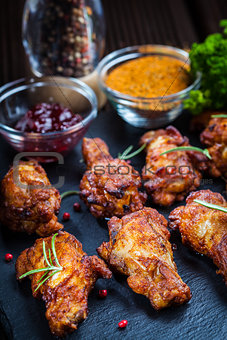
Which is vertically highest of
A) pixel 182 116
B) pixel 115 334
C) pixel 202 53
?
pixel 202 53

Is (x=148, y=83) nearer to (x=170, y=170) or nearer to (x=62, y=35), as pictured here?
(x=62, y=35)

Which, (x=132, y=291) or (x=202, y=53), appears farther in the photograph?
(x=202, y=53)

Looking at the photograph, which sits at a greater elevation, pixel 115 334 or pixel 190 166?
pixel 190 166

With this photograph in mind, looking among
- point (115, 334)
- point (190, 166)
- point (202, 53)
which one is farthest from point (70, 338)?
point (202, 53)

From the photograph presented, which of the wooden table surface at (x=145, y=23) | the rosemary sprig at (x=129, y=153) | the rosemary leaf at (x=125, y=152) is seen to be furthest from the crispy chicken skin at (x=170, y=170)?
the wooden table surface at (x=145, y=23)

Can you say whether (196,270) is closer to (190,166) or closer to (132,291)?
(132,291)

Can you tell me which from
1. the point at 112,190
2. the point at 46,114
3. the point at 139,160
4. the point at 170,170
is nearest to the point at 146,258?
the point at 112,190

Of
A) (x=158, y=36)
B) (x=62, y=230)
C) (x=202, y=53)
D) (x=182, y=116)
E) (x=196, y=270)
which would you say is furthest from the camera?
(x=158, y=36)

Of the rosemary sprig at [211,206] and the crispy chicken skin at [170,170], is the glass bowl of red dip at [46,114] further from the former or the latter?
the rosemary sprig at [211,206]
